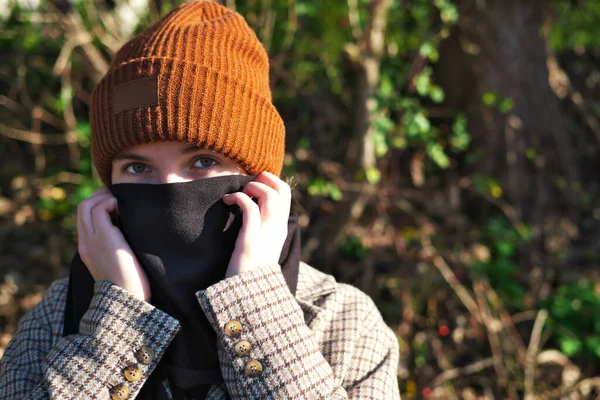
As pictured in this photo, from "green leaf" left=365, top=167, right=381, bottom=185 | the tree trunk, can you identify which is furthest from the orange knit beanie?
the tree trunk

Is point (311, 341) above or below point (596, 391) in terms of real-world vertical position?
above

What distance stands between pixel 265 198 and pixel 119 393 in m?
0.68

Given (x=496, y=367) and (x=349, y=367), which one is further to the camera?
(x=496, y=367)

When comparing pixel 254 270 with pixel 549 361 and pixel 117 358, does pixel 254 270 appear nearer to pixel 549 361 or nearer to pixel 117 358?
pixel 117 358

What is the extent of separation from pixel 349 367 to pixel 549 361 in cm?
202

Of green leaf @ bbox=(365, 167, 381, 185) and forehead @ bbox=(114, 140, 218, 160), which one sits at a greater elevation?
forehead @ bbox=(114, 140, 218, 160)

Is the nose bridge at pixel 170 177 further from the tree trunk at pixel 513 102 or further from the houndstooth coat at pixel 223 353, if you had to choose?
the tree trunk at pixel 513 102

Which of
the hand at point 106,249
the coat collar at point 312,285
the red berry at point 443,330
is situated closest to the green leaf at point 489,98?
the red berry at point 443,330

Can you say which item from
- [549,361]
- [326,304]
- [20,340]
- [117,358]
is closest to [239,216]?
[326,304]

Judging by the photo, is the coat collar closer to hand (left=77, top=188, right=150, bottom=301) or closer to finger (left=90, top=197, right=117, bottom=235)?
hand (left=77, top=188, right=150, bottom=301)

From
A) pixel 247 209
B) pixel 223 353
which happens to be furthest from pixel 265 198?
pixel 223 353

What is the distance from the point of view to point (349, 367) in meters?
1.57

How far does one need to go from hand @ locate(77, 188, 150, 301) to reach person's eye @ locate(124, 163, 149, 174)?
100 millimetres

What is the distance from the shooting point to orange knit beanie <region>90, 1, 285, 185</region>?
1543 millimetres
